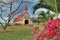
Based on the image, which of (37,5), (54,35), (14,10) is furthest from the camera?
(37,5)

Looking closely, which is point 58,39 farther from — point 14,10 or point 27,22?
point 27,22

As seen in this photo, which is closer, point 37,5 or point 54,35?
point 54,35

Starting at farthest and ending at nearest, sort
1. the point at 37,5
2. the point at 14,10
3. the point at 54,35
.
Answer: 1. the point at 37,5
2. the point at 14,10
3. the point at 54,35

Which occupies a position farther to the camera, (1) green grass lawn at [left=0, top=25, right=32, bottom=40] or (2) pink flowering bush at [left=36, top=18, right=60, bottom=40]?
(1) green grass lawn at [left=0, top=25, right=32, bottom=40]

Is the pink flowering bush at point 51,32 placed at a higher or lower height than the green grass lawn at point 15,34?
higher

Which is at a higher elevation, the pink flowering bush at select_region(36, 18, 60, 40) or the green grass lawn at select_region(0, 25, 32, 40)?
the pink flowering bush at select_region(36, 18, 60, 40)

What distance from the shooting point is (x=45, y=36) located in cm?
442

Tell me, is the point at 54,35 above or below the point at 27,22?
above

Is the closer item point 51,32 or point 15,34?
point 51,32

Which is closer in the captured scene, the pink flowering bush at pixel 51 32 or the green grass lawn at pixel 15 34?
the pink flowering bush at pixel 51 32

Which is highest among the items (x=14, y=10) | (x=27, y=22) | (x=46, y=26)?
(x=46, y=26)

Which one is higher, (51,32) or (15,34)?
(51,32)

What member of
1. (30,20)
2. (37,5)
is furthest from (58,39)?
(37,5)

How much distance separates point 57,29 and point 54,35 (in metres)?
0.12
